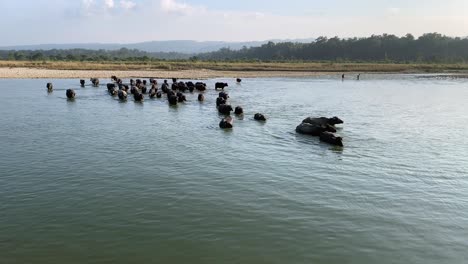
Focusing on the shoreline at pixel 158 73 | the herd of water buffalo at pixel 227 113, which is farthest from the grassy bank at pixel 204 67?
the herd of water buffalo at pixel 227 113

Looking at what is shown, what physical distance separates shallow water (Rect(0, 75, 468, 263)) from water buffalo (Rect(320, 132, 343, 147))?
2.34 feet

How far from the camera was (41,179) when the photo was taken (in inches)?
567

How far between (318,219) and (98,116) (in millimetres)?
20170

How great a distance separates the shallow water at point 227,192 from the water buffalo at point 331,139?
0.71m

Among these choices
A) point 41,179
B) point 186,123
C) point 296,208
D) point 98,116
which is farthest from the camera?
point 98,116

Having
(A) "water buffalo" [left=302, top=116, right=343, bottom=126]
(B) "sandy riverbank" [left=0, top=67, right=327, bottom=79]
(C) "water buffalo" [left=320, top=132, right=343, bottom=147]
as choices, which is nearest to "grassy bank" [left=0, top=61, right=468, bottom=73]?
(B) "sandy riverbank" [left=0, top=67, right=327, bottom=79]

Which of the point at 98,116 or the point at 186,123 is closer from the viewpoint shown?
the point at 186,123

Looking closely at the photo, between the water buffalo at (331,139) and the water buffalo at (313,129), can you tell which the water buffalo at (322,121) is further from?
the water buffalo at (331,139)

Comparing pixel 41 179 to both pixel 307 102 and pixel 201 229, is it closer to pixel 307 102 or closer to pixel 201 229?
pixel 201 229

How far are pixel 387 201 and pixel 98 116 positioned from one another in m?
20.2

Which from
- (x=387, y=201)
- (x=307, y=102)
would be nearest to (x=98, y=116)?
(x=307, y=102)

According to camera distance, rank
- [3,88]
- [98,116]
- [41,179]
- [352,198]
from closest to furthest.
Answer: [352,198] < [41,179] < [98,116] < [3,88]

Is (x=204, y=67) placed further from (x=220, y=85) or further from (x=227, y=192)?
(x=227, y=192)

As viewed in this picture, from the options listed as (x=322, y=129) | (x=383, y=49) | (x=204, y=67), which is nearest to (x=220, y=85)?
(x=322, y=129)
